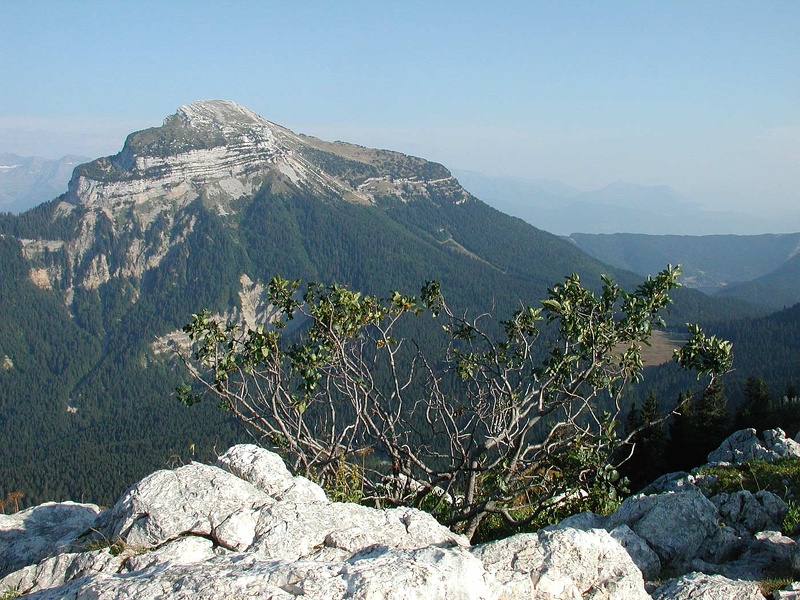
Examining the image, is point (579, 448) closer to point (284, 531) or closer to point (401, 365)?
point (284, 531)

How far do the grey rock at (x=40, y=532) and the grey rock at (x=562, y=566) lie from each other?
25.5ft

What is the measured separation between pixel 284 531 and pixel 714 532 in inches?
394

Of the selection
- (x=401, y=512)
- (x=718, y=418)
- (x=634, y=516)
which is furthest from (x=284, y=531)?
(x=718, y=418)

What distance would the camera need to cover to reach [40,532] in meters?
13.2

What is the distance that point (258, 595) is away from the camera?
6863mm

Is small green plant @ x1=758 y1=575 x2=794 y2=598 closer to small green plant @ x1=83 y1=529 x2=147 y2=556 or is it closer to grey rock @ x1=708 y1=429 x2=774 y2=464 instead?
small green plant @ x1=83 y1=529 x2=147 y2=556

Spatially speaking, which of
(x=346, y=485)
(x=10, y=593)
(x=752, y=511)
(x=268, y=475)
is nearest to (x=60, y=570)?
(x=10, y=593)

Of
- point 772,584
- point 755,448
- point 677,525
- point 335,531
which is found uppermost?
point 335,531

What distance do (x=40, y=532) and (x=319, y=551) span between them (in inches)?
307

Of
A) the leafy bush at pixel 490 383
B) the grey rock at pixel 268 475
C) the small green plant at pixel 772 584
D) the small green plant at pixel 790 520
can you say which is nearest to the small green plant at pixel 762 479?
the small green plant at pixel 790 520

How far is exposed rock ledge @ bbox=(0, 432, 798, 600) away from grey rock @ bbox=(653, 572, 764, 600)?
3 cm

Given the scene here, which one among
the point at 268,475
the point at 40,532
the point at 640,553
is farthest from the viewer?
the point at 40,532

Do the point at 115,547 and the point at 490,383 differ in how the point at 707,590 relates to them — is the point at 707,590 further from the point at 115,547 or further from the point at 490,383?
the point at 115,547

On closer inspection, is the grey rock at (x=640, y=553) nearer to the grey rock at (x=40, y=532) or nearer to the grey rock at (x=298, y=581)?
the grey rock at (x=298, y=581)
